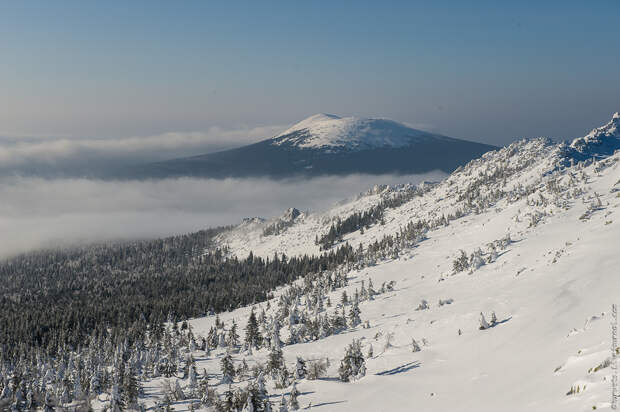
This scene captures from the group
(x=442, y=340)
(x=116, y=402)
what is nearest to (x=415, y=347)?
(x=442, y=340)

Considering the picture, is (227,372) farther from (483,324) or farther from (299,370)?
(483,324)

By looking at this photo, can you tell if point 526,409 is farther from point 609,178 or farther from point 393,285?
point 609,178

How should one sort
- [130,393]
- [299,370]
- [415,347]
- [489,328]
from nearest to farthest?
[489,328] < [415,347] < [299,370] < [130,393]

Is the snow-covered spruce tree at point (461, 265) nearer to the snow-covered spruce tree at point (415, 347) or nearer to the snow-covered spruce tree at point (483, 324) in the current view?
the snow-covered spruce tree at point (483, 324)

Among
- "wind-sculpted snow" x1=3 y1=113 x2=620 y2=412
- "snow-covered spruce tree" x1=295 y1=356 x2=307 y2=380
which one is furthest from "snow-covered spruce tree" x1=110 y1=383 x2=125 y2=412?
"snow-covered spruce tree" x1=295 y1=356 x2=307 y2=380

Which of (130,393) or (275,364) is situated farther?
(275,364)

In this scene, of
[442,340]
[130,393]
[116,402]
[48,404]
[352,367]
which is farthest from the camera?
[48,404]

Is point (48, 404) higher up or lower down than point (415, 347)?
lower down

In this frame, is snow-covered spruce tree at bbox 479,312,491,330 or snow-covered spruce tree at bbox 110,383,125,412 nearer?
snow-covered spruce tree at bbox 479,312,491,330

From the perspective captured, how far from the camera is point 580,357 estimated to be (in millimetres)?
41094

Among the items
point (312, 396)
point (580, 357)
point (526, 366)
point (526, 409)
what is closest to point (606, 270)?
point (526, 366)

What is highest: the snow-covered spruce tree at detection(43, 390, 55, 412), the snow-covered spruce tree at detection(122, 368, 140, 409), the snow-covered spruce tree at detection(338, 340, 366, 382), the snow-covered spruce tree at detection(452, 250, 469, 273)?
the snow-covered spruce tree at detection(452, 250, 469, 273)

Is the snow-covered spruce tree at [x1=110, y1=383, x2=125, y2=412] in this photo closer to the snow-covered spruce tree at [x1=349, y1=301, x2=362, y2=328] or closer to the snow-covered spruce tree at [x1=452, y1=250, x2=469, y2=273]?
the snow-covered spruce tree at [x1=349, y1=301, x2=362, y2=328]

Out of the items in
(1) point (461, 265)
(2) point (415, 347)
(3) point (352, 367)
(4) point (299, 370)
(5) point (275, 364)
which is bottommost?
(5) point (275, 364)
